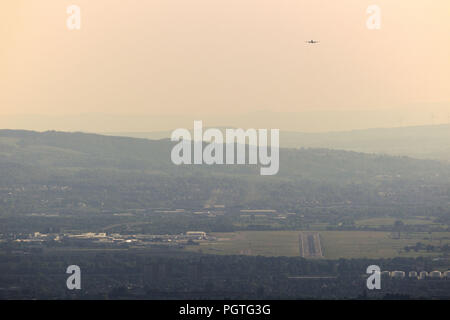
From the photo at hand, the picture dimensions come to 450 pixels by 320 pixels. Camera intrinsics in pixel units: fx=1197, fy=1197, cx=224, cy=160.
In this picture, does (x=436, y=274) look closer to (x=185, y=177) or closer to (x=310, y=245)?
(x=310, y=245)

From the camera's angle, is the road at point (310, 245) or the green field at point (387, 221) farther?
the green field at point (387, 221)

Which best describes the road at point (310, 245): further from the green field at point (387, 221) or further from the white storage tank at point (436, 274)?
the white storage tank at point (436, 274)

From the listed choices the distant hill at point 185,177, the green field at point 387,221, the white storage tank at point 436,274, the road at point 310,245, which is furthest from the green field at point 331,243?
the distant hill at point 185,177

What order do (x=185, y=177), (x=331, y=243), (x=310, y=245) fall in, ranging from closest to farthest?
(x=310, y=245), (x=331, y=243), (x=185, y=177)

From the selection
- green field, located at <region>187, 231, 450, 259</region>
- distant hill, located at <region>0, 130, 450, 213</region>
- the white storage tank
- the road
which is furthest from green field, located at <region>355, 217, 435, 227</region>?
the white storage tank

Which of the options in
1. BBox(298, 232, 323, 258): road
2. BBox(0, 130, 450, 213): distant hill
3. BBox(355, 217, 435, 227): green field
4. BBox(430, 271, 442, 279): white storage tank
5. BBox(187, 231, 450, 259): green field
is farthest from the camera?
BBox(0, 130, 450, 213): distant hill

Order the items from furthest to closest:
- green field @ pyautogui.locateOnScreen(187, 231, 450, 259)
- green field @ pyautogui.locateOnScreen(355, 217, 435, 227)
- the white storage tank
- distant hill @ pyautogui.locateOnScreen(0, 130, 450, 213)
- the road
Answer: distant hill @ pyautogui.locateOnScreen(0, 130, 450, 213), green field @ pyautogui.locateOnScreen(355, 217, 435, 227), green field @ pyautogui.locateOnScreen(187, 231, 450, 259), the road, the white storage tank

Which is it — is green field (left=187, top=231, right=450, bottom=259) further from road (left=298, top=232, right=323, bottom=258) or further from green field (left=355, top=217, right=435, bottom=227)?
green field (left=355, top=217, right=435, bottom=227)

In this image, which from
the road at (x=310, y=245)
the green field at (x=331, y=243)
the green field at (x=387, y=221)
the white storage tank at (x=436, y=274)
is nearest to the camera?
the white storage tank at (x=436, y=274)

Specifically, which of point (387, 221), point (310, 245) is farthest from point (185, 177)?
point (310, 245)
